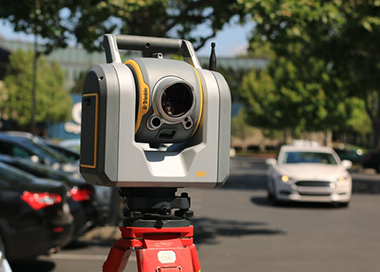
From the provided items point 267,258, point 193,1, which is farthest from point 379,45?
point 267,258

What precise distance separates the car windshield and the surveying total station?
14827 millimetres

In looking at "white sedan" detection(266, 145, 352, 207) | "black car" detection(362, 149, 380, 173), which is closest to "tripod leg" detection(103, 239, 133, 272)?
"white sedan" detection(266, 145, 352, 207)

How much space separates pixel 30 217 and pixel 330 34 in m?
15.2

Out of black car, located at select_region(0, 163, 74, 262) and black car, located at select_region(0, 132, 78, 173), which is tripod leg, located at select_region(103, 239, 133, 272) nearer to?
black car, located at select_region(0, 163, 74, 262)

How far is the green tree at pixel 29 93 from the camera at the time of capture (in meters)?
66.1

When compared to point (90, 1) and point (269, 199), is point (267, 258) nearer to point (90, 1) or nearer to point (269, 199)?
point (90, 1)

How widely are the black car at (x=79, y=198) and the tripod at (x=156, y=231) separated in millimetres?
5894

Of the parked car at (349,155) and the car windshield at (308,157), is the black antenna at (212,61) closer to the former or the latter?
the car windshield at (308,157)

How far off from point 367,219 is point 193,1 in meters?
6.30

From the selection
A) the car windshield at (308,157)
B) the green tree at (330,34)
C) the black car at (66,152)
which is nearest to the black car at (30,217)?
the green tree at (330,34)

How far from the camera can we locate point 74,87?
297ft

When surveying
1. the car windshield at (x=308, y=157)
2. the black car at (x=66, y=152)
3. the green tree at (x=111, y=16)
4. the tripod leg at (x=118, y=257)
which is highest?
the green tree at (x=111, y=16)

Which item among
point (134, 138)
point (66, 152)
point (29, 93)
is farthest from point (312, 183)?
point (29, 93)

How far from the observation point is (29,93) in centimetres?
6606
